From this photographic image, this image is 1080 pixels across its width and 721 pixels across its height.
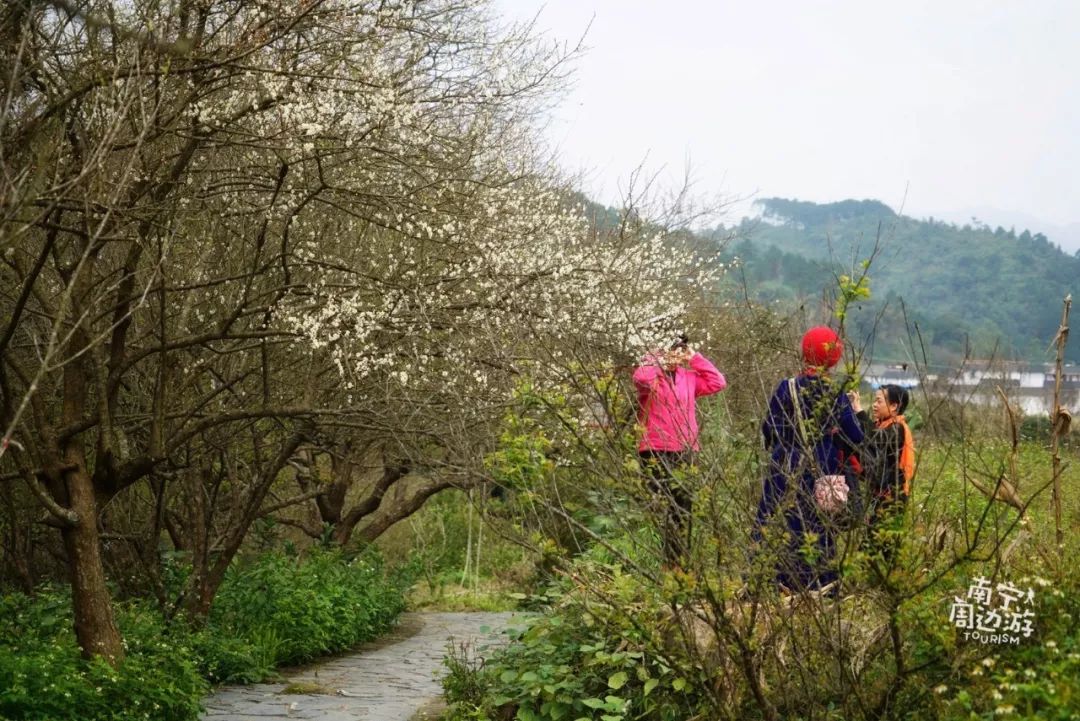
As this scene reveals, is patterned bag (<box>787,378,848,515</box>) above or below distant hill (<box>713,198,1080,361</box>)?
below

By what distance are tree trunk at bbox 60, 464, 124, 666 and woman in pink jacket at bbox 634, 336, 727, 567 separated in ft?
11.1

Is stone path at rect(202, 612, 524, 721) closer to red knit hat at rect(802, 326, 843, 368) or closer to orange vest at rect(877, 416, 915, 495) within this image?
orange vest at rect(877, 416, 915, 495)

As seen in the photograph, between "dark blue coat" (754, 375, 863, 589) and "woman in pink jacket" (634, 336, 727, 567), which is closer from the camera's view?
"dark blue coat" (754, 375, 863, 589)

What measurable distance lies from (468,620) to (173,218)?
28.6 ft

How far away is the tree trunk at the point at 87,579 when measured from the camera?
7344 mm

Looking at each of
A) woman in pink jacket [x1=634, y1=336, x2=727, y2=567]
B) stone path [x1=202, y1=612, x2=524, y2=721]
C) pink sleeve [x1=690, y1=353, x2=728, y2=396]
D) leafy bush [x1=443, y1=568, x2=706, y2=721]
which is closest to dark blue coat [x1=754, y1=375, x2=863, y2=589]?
woman in pink jacket [x1=634, y1=336, x2=727, y2=567]

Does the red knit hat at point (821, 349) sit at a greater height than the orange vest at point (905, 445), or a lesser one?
greater

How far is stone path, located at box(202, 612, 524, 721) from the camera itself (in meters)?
8.22

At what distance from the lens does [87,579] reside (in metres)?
7.40

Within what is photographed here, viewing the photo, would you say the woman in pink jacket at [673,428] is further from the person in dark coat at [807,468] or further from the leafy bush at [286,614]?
the leafy bush at [286,614]

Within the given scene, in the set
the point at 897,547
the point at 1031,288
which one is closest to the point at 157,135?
the point at 897,547

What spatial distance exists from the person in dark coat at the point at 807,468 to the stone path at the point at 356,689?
2.58 m

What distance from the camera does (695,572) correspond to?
15.6 ft

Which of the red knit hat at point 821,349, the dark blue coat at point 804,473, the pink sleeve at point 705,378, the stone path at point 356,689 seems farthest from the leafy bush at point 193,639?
the red knit hat at point 821,349
